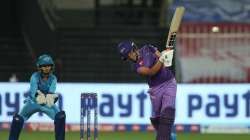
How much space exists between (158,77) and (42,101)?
1.95m

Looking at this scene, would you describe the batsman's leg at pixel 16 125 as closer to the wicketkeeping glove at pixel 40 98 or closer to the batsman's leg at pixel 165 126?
the wicketkeeping glove at pixel 40 98

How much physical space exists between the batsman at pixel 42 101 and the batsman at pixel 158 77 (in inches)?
60.6

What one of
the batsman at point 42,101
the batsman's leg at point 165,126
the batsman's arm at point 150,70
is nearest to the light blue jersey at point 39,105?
the batsman at point 42,101

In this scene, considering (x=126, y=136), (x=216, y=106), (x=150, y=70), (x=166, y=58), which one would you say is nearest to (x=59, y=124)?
(x=150, y=70)

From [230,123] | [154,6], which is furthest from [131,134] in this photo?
[154,6]

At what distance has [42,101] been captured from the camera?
38.8 feet

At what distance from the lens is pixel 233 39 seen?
20.6 m

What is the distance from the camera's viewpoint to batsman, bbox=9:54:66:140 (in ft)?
38.8

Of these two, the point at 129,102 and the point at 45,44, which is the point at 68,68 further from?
the point at 129,102

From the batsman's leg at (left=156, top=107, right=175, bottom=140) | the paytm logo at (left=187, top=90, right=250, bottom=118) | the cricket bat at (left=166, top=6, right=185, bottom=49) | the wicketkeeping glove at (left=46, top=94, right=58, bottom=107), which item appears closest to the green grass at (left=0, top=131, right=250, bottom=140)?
the paytm logo at (left=187, top=90, right=250, bottom=118)

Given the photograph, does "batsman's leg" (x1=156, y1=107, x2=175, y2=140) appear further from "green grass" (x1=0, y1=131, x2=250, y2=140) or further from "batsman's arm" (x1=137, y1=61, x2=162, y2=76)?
"green grass" (x1=0, y1=131, x2=250, y2=140)

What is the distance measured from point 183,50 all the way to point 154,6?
354 centimetres

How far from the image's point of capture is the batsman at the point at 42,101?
11820 millimetres

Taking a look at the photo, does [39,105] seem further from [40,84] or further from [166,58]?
[166,58]
